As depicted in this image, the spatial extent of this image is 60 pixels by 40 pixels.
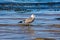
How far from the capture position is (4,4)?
506 inches

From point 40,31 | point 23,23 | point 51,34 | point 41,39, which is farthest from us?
point 23,23

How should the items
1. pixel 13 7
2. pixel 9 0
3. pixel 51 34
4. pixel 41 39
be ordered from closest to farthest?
pixel 41 39, pixel 51 34, pixel 13 7, pixel 9 0

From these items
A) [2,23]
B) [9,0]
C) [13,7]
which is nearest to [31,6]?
[13,7]

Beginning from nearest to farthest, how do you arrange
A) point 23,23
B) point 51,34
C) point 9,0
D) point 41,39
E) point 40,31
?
point 41,39, point 51,34, point 40,31, point 23,23, point 9,0

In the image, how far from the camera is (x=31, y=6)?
12477mm

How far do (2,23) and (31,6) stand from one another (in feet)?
16.1

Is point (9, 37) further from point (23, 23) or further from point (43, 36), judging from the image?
point (23, 23)

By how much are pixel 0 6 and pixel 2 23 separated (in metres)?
4.80

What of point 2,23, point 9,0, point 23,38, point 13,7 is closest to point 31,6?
point 13,7

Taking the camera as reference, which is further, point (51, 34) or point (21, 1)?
point (21, 1)

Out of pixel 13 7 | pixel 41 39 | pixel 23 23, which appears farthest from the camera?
pixel 13 7

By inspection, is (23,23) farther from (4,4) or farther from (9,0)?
(9,0)

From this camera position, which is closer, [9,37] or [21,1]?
[9,37]

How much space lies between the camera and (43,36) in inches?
230
